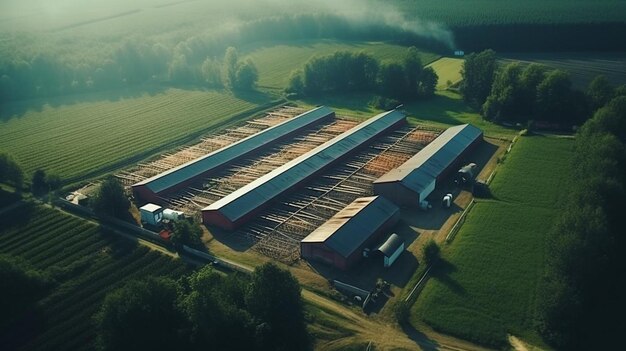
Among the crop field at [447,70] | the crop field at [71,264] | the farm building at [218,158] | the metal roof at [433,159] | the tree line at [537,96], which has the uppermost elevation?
the tree line at [537,96]

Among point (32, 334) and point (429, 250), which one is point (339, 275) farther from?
point (32, 334)

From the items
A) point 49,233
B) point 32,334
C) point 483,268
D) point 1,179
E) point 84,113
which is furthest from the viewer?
point 84,113

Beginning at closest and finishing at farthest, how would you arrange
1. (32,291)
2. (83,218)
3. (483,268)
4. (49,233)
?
1. (32,291)
2. (483,268)
3. (49,233)
4. (83,218)

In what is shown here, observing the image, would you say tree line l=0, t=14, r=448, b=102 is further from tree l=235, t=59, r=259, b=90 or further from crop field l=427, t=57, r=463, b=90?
crop field l=427, t=57, r=463, b=90

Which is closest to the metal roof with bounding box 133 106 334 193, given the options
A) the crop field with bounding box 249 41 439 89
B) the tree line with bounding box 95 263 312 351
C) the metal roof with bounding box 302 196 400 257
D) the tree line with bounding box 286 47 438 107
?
the tree line with bounding box 286 47 438 107

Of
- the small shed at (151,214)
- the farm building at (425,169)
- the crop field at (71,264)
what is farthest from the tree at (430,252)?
the small shed at (151,214)

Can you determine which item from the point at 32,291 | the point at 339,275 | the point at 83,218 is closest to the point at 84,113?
the point at 83,218

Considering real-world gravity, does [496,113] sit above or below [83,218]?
above

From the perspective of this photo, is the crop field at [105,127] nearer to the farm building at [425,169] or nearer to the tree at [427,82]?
the tree at [427,82]
